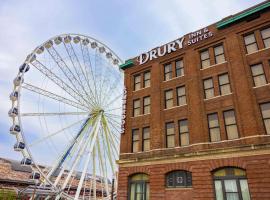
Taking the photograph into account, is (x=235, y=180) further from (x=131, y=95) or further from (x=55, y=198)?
(x=55, y=198)

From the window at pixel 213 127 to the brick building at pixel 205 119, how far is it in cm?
10

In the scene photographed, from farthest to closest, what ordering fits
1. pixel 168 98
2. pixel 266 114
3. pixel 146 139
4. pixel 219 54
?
pixel 168 98, pixel 146 139, pixel 219 54, pixel 266 114

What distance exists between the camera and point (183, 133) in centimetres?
2516

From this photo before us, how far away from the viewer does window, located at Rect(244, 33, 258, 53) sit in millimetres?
23844

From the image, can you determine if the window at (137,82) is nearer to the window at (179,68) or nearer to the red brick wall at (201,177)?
the window at (179,68)

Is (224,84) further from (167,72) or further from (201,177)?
(201,177)

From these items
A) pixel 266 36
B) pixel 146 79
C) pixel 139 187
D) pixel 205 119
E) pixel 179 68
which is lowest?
pixel 139 187

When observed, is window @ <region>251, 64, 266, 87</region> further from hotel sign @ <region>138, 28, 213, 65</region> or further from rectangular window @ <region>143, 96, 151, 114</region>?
rectangular window @ <region>143, 96, 151, 114</region>

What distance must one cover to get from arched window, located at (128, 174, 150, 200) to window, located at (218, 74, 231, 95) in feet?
38.0

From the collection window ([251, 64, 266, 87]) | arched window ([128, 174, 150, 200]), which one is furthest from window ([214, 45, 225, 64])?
arched window ([128, 174, 150, 200])

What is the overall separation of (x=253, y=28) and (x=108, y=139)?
23.6m

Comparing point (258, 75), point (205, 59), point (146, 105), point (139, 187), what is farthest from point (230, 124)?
point (139, 187)

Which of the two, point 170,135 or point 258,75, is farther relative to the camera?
point 170,135

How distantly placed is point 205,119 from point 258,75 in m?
6.18
